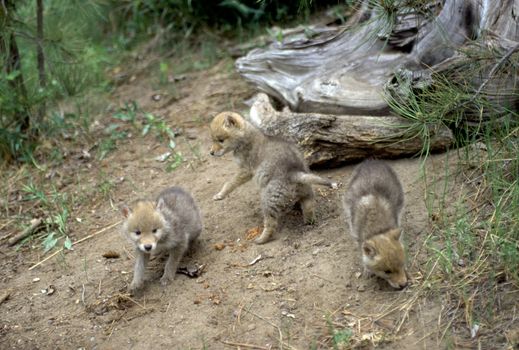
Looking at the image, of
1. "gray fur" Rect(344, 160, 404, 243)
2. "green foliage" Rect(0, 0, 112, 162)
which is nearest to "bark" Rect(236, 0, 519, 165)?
"gray fur" Rect(344, 160, 404, 243)

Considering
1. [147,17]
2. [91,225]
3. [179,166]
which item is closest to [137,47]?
[147,17]

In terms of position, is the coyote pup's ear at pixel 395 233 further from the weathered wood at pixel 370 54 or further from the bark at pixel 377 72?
the weathered wood at pixel 370 54

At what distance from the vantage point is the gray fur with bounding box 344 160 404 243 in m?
5.28

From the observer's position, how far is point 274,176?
19.7 ft

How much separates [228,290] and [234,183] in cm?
150

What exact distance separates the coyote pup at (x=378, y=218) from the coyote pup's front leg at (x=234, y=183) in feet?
4.06

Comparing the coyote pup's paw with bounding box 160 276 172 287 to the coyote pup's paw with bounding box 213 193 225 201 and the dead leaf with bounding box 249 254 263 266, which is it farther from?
the coyote pup's paw with bounding box 213 193 225 201

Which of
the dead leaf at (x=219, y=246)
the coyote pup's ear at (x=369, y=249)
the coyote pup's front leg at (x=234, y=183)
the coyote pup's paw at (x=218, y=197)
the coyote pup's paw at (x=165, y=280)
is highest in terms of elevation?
the coyote pup's ear at (x=369, y=249)

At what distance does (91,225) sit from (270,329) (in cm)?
296

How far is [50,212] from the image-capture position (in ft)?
24.0

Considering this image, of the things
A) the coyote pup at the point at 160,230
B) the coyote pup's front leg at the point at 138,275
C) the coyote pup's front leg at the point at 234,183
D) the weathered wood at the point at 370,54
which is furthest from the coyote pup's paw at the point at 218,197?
the weathered wood at the point at 370,54

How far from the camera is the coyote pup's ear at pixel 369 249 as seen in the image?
4965 mm

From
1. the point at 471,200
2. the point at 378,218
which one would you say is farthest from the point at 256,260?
the point at 471,200

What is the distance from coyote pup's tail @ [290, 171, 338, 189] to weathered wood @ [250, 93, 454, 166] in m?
0.81
